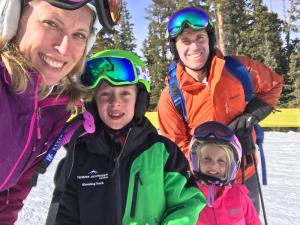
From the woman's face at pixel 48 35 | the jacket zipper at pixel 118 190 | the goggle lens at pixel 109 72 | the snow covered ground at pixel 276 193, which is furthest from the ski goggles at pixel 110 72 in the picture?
the snow covered ground at pixel 276 193

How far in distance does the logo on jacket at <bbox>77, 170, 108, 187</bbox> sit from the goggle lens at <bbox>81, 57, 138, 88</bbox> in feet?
1.99

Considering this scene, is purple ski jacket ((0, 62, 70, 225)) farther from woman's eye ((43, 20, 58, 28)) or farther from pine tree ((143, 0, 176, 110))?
pine tree ((143, 0, 176, 110))

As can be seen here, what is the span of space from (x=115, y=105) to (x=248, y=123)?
1428 mm

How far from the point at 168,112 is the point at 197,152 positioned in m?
0.49

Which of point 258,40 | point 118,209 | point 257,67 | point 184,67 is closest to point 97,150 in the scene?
point 118,209

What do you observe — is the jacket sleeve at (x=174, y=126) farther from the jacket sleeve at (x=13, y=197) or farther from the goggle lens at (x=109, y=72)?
the jacket sleeve at (x=13, y=197)

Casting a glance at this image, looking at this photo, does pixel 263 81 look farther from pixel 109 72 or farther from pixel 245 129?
pixel 109 72

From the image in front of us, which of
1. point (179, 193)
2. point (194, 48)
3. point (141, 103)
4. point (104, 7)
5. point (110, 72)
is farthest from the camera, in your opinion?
point (194, 48)

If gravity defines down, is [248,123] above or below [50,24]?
below

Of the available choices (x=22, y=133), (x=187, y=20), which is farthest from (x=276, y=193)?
(x=22, y=133)

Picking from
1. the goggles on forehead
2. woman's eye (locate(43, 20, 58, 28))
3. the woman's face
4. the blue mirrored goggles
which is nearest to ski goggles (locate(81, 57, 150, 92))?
the goggles on forehead

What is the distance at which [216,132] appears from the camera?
10.1ft

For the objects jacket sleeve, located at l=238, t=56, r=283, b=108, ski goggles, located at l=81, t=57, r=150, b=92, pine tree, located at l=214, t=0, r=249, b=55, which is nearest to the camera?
ski goggles, located at l=81, t=57, r=150, b=92

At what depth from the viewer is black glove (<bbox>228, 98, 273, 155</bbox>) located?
3264 millimetres
